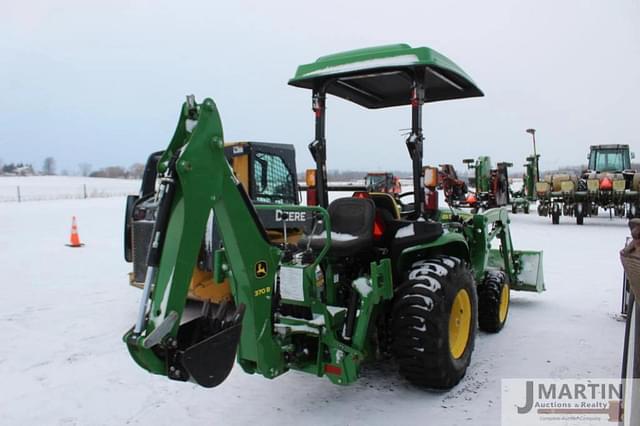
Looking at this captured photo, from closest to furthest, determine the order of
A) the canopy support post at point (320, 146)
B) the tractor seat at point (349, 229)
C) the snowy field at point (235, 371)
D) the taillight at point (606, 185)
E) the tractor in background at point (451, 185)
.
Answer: the snowy field at point (235, 371), the tractor seat at point (349, 229), the canopy support post at point (320, 146), the taillight at point (606, 185), the tractor in background at point (451, 185)

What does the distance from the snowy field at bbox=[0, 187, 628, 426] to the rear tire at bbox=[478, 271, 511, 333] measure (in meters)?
0.11

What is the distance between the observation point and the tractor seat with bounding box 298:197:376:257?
12.5ft

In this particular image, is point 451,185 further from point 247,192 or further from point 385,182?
point 247,192

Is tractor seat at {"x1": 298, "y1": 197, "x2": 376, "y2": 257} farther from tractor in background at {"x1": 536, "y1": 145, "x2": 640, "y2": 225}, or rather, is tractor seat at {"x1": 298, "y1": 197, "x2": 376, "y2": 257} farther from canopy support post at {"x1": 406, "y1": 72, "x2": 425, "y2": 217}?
tractor in background at {"x1": 536, "y1": 145, "x2": 640, "y2": 225}

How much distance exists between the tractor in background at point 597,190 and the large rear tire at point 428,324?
14.6 meters

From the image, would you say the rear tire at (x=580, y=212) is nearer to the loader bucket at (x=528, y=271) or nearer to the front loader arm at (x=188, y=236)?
the loader bucket at (x=528, y=271)

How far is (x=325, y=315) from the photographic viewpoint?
3.57 m

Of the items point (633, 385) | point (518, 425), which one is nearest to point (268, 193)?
point (518, 425)

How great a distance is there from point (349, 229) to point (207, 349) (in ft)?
5.28

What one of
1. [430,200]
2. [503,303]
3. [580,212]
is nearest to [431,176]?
[430,200]

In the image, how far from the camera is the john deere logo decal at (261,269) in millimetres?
3121

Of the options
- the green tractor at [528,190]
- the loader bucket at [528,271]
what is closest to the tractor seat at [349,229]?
the loader bucket at [528,271]

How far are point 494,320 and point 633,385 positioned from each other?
10.8 ft

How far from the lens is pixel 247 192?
557cm
